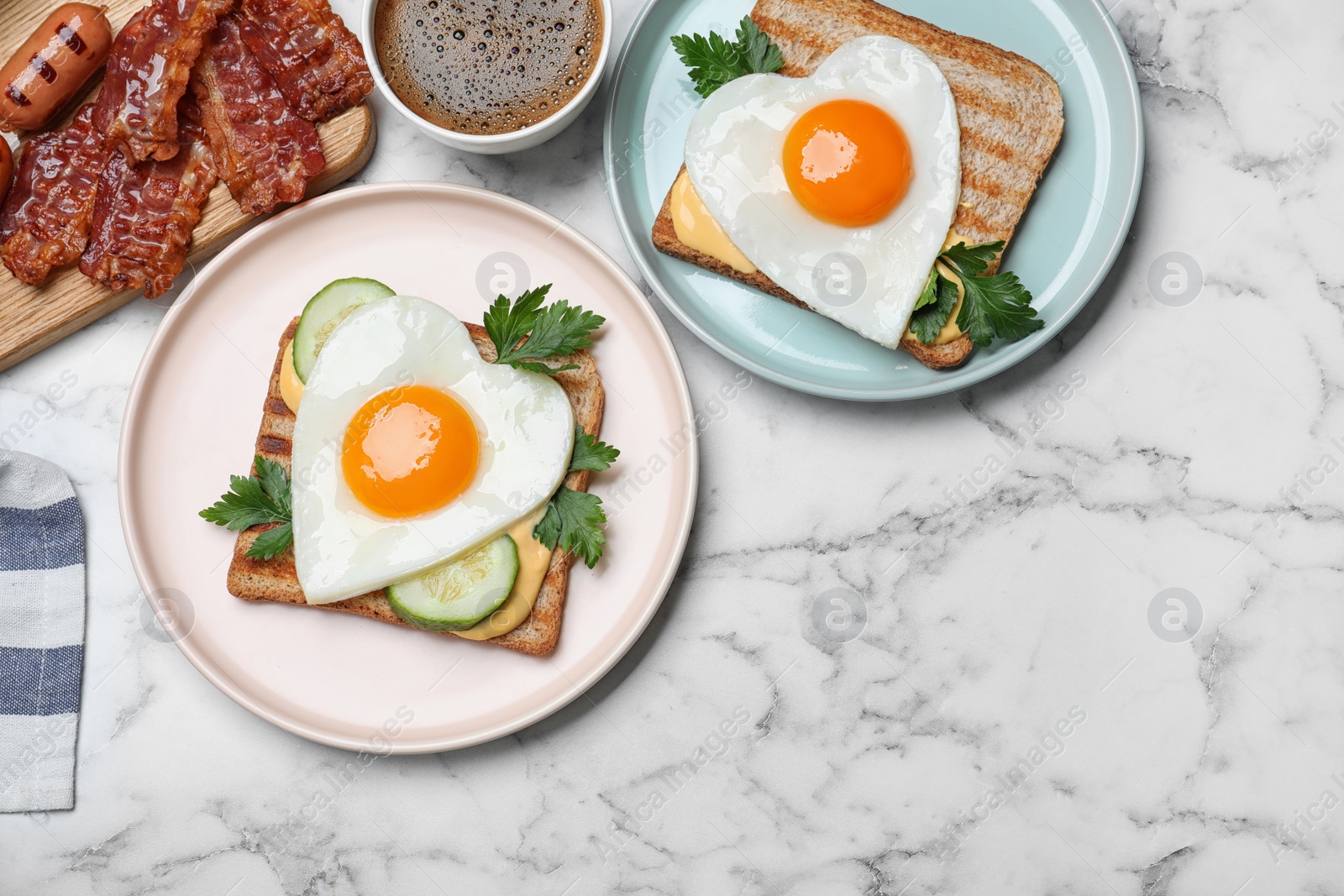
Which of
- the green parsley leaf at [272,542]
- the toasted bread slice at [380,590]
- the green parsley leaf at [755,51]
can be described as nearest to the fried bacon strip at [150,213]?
the toasted bread slice at [380,590]

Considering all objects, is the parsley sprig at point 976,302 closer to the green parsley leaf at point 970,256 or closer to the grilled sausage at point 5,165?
the green parsley leaf at point 970,256

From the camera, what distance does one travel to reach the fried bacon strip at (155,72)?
2.76 meters

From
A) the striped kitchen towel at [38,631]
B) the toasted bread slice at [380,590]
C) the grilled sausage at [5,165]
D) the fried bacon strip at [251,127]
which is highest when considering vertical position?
the fried bacon strip at [251,127]

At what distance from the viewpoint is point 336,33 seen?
2902mm

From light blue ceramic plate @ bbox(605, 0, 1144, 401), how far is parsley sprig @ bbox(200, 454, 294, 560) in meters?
1.46

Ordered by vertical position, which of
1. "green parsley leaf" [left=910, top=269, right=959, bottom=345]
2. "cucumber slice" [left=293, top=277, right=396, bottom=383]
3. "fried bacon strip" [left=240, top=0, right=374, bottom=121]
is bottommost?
"cucumber slice" [left=293, top=277, right=396, bottom=383]

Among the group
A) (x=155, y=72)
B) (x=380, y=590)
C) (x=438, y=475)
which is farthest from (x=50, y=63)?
(x=380, y=590)

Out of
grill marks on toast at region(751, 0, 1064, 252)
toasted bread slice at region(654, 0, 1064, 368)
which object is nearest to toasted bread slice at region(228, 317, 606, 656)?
toasted bread slice at region(654, 0, 1064, 368)

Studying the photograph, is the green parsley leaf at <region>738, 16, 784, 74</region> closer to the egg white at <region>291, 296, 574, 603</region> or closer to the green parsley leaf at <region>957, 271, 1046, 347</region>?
the green parsley leaf at <region>957, 271, 1046, 347</region>

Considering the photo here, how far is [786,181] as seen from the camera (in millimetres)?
2771

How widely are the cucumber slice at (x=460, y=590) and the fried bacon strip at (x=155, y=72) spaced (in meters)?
1.72

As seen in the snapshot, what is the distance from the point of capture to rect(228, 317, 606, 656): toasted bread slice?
2.85 metres

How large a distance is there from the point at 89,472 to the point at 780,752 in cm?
289

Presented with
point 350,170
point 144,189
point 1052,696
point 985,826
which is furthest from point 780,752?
point 144,189
